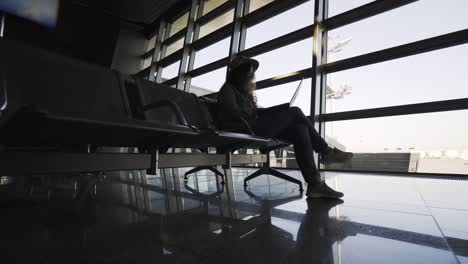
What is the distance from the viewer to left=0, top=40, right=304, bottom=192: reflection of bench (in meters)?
0.82

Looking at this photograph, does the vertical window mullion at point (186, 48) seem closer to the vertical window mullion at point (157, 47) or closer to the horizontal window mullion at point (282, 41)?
the vertical window mullion at point (157, 47)

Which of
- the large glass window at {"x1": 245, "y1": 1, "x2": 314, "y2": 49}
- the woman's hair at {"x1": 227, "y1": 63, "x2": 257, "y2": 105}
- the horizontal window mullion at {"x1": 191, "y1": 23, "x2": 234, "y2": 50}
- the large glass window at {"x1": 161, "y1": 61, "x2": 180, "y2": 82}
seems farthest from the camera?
the large glass window at {"x1": 161, "y1": 61, "x2": 180, "y2": 82}

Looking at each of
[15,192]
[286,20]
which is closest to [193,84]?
[286,20]

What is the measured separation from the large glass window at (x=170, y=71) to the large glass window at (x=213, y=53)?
686mm

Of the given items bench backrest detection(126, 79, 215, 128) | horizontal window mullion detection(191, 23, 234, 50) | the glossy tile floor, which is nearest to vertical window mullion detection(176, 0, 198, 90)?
horizontal window mullion detection(191, 23, 234, 50)

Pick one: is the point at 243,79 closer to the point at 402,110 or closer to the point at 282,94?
the point at 402,110

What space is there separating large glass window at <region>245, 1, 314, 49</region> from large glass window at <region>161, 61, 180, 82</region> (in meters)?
2.10

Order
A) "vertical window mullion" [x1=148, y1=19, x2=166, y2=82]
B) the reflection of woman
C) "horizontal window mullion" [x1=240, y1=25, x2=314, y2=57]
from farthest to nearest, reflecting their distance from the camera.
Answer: "vertical window mullion" [x1=148, y1=19, x2=166, y2=82] → "horizontal window mullion" [x1=240, y1=25, x2=314, y2=57] → the reflection of woman

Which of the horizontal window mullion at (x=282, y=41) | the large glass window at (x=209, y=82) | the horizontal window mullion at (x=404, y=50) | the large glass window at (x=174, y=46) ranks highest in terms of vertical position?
the large glass window at (x=174, y=46)

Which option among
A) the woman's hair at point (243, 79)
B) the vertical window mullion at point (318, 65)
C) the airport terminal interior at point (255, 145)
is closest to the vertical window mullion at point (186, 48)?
the airport terminal interior at point (255, 145)

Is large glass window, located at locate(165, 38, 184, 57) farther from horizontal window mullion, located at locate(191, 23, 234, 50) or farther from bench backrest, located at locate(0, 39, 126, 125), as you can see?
bench backrest, located at locate(0, 39, 126, 125)

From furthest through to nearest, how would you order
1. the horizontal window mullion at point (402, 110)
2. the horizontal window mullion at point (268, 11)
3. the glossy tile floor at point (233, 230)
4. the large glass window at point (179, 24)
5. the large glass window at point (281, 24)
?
the large glass window at point (179, 24) < the horizontal window mullion at point (268, 11) < the large glass window at point (281, 24) < the horizontal window mullion at point (402, 110) < the glossy tile floor at point (233, 230)

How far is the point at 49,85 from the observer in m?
1.23

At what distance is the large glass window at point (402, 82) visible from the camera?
269 centimetres
